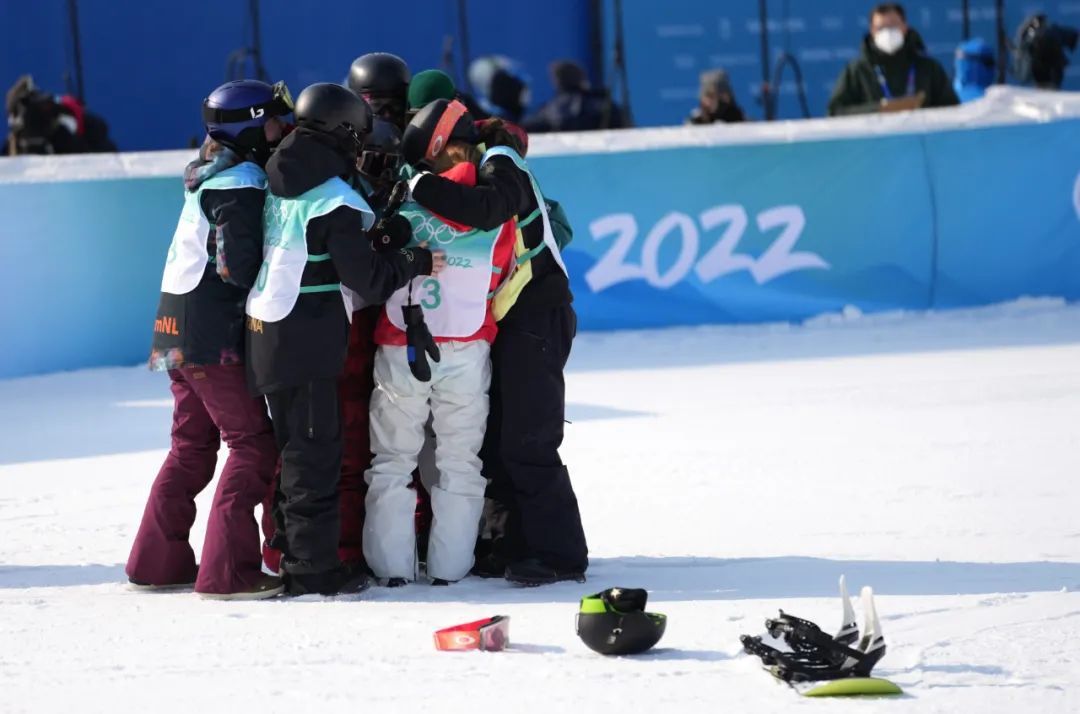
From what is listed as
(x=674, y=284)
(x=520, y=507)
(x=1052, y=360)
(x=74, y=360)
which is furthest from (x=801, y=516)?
(x=74, y=360)

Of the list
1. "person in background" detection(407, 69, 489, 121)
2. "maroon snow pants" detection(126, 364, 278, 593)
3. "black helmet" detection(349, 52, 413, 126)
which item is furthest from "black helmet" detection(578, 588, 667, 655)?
"black helmet" detection(349, 52, 413, 126)

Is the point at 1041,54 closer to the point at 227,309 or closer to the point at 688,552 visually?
the point at 688,552

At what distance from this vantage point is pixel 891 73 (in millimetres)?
12562

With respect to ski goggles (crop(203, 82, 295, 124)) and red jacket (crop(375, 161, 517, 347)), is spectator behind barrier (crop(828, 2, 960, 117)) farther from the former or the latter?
ski goggles (crop(203, 82, 295, 124))

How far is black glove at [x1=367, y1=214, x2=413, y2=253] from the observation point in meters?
5.64

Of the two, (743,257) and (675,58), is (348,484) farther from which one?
(675,58)

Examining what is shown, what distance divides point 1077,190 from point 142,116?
24.6 ft

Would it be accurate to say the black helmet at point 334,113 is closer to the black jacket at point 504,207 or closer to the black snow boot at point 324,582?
the black jacket at point 504,207

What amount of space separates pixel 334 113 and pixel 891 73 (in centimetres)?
787

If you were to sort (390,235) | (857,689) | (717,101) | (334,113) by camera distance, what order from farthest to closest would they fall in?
(717,101), (390,235), (334,113), (857,689)

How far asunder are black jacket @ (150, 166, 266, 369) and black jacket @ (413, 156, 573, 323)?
1.75 ft

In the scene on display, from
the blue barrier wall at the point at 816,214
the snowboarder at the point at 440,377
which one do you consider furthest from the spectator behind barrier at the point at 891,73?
the snowboarder at the point at 440,377

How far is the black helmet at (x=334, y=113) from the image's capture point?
214 inches

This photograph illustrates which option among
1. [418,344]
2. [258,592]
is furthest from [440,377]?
[258,592]
